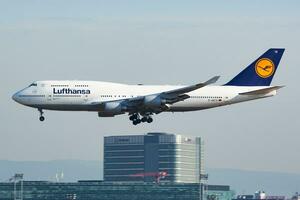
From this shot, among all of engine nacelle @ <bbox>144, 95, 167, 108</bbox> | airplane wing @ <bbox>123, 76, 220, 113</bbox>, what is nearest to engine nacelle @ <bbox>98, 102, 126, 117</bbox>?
airplane wing @ <bbox>123, 76, 220, 113</bbox>

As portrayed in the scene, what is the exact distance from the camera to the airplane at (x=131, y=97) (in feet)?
460

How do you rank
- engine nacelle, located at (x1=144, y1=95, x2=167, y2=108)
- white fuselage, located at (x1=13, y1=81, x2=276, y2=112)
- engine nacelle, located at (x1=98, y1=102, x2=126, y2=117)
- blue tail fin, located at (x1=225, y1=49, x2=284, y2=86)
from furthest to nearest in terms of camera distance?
1. blue tail fin, located at (x1=225, y1=49, x2=284, y2=86)
2. engine nacelle, located at (x1=98, y1=102, x2=126, y2=117)
3. white fuselage, located at (x1=13, y1=81, x2=276, y2=112)
4. engine nacelle, located at (x1=144, y1=95, x2=167, y2=108)

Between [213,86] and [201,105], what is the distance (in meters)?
3.96

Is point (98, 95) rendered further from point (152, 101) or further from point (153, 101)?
point (153, 101)

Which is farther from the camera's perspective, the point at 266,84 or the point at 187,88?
the point at 266,84

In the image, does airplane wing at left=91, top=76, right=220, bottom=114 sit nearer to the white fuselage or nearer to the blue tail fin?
the white fuselage

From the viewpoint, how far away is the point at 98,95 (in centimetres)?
14212

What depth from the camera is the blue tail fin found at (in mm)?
150625

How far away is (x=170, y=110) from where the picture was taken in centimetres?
14375

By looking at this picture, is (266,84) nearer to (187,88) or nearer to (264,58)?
(264,58)

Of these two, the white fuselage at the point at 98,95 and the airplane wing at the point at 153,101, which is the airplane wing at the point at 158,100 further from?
the white fuselage at the point at 98,95

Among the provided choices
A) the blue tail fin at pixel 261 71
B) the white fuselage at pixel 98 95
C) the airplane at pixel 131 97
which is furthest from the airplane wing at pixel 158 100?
the blue tail fin at pixel 261 71

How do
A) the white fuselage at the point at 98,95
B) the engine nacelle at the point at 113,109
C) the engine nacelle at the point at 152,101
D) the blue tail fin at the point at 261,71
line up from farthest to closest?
the blue tail fin at the point at 261,71, the engine nacelle at the point at 113,109, the white fuselage at the point at 98,95, the engine nacelle at the point at 152,101

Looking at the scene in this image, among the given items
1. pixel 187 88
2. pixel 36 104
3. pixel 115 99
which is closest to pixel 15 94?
pixel 36 104
